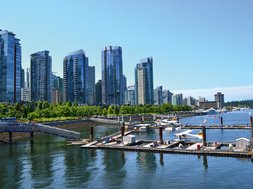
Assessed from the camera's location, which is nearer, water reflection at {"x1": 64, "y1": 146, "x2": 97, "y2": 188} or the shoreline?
water reflection at {"x1": 64, "y1": 146, "x2": 97, "y2": 188}

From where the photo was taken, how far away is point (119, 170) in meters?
60.2

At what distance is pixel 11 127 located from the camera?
9731 centimetres

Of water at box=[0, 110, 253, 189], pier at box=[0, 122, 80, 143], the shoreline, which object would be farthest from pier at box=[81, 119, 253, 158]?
the shoreline

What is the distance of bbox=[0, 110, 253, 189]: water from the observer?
50.6 metres

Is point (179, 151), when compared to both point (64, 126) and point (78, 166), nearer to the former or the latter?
point (78, 166)

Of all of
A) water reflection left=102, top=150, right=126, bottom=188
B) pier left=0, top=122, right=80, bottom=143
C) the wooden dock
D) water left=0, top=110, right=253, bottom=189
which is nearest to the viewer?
water left=0, top=110, right=253, bottom=189

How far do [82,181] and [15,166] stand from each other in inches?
778

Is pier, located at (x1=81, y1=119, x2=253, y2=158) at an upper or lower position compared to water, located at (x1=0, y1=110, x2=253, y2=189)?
upper

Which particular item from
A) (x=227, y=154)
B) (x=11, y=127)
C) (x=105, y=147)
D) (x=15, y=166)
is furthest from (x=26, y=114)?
(x=227, y=154)

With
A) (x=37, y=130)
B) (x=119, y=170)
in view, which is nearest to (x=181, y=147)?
(x=119, y=170)

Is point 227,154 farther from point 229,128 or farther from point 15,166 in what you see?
point 229,128

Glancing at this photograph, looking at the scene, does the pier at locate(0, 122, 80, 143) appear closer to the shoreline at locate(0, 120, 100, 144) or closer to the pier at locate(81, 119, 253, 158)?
the shoreline at locate(0, 120, 100, 144)

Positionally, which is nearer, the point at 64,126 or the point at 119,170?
the point at 119,170

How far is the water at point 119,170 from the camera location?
50.6m
